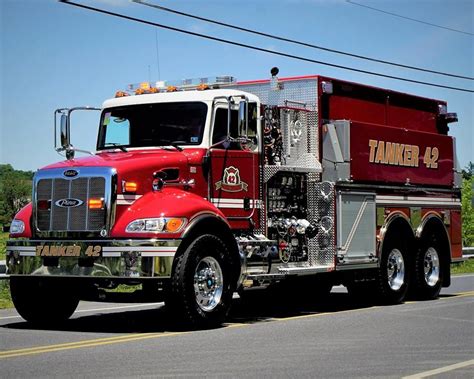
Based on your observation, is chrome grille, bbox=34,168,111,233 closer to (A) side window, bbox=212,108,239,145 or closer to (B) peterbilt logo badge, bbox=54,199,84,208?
(B) peterbilt logo badge, bbox=54,199,84,208

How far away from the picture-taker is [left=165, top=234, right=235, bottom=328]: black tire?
449 inches

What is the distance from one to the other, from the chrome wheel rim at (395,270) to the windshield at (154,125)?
493 centimetres

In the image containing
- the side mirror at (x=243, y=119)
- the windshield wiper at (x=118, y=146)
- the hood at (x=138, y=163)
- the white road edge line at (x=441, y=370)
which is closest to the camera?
the white road edge line at (x=441, y=370)

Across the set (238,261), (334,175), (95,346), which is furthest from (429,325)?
(95,346)

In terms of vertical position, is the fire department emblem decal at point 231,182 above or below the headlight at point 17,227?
above

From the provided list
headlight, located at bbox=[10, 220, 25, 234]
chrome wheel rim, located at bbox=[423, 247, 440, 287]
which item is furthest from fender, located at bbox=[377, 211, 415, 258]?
headlight, located at bbox=[10, 220, 25, 234]

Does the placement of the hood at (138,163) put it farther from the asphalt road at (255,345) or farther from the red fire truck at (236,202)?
the asphalt road at (255,345)

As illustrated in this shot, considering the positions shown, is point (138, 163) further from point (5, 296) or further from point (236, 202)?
point (5, 296)

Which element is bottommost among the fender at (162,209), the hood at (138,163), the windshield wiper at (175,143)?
the fender at (162,209)

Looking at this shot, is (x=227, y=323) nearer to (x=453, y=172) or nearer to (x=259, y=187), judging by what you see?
(x=259, y=187)

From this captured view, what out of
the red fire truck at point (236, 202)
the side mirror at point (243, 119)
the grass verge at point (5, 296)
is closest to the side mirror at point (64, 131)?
the red fire truck at point (236, 202)

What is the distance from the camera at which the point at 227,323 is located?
12523 millimetres

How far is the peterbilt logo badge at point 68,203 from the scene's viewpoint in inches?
463

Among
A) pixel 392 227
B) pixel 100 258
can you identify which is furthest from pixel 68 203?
pixel 392 227
